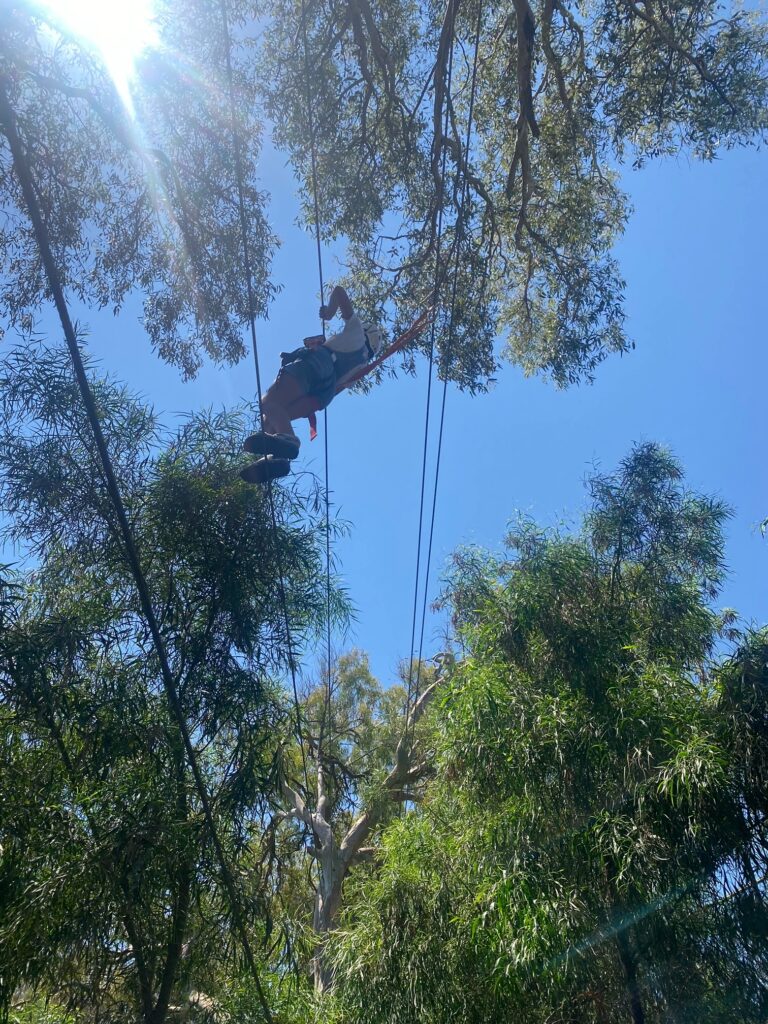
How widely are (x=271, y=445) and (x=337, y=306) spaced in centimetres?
148

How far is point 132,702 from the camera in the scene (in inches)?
155

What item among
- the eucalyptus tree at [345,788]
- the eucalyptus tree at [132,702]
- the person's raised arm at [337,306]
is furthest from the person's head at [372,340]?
the eucalyptus tree at [345,788]

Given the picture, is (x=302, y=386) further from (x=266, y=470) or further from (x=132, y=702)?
(x=132, y=702)

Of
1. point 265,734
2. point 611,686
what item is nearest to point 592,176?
point 611,686

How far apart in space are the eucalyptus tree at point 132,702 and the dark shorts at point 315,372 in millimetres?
604

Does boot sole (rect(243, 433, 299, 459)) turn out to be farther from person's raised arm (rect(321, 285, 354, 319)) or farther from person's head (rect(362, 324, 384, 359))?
person's head (rect(362, 324, 384, 359))

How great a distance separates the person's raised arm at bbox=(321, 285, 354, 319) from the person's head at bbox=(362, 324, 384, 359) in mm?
208

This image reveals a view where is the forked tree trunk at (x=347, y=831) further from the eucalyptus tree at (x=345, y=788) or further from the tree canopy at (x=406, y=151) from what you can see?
the tree canopy at (x=406, y=151)

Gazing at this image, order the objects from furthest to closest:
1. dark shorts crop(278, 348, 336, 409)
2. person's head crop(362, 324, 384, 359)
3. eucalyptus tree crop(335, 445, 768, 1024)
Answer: person's head crop(362, 324, 384, 359) → dark shorts crop(278, 348, 336, 409) → eucalyptus tree crop(335, 445, 768, 1024)

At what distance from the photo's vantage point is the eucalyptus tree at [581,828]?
389 cm

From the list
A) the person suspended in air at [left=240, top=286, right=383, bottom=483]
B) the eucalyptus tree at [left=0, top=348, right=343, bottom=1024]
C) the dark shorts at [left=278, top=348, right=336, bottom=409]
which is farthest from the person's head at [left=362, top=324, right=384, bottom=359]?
the eucalyptus tree at [left=0, top=348, right=343, bottom=1024]

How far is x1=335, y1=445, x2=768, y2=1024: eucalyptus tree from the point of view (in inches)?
153

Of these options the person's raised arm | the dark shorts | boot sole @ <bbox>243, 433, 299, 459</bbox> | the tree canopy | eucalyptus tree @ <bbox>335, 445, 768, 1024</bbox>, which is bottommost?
eucalyptus tree @ <bbox>335, 445, 768, 1024</bbox>

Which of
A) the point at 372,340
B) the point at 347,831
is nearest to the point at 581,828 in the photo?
the point at 372,340
